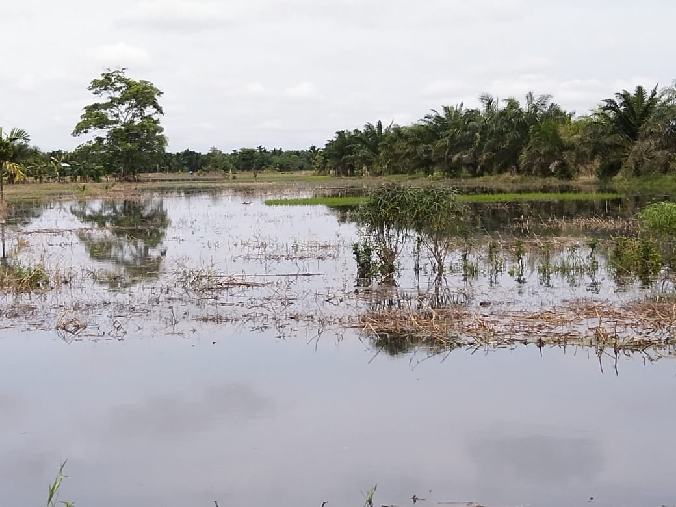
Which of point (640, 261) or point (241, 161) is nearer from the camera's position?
point (640, 261)

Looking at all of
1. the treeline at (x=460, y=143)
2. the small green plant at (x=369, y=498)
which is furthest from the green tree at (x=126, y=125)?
the small green plant at (x=369, y=498)

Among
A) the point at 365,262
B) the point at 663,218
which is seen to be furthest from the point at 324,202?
the point at 663,218

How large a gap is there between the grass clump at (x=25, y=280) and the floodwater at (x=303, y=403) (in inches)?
11.3

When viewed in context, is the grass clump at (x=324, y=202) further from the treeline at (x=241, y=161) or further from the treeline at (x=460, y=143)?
the treeline at (x=241, y=161)

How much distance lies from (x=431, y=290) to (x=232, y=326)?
3.49 m

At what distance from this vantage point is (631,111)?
40.3m

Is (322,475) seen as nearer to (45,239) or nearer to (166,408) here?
(166,408)

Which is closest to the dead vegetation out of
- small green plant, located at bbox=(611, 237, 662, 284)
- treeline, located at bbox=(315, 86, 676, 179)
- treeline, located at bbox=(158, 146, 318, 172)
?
small green plant, located at bbox=(611, 237, 662, 284)


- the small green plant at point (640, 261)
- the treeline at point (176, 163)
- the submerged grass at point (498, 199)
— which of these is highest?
the treeline at point (176, 163)

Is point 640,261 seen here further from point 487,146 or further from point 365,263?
point 487,146

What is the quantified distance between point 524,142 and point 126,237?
32.2m

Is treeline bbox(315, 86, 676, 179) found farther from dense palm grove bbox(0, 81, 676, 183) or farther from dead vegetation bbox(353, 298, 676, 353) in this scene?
dead vegetation bbox(353, 298, 676, 353)

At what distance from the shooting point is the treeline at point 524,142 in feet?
128

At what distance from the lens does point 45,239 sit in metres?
20.2
